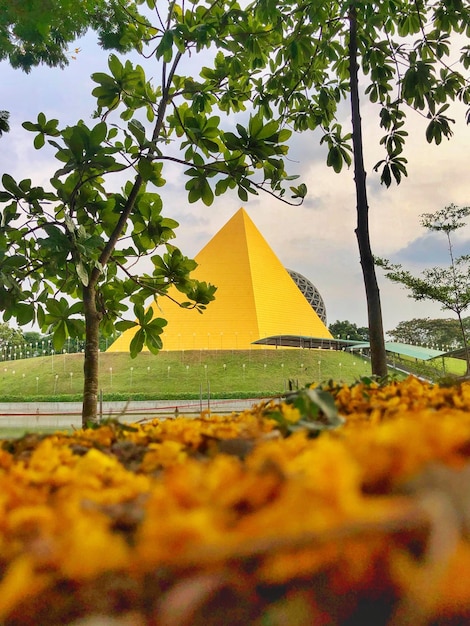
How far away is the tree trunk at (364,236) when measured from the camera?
0.88m

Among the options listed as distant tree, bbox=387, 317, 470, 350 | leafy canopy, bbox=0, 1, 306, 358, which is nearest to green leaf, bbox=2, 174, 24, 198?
leafy canopy, bbox=0, 1, 306, 358

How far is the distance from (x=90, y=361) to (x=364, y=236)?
59 centimetres

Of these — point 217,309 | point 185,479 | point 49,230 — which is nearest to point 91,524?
point 185,479

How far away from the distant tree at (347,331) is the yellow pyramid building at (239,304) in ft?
10.8

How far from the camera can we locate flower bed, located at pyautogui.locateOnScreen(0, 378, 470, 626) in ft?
0.37

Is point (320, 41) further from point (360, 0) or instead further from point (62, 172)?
point (62, 172)


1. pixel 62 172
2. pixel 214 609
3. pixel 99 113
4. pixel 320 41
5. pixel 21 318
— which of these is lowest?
pixel 214 609

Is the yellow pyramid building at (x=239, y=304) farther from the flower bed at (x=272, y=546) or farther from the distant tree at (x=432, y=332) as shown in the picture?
the flower bed at (x=272, y=546)

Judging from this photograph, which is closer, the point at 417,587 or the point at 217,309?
the point at 417,587

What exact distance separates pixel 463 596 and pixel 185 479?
0.08 meters

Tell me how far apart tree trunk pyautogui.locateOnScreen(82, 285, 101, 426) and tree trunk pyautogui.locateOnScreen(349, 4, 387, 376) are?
19.2 inches

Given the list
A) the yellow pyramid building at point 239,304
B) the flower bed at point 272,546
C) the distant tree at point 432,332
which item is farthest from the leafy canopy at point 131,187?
the yellow pyramid building at point 239,304

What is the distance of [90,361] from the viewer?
78 centimetres

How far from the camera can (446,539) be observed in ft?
0.38
